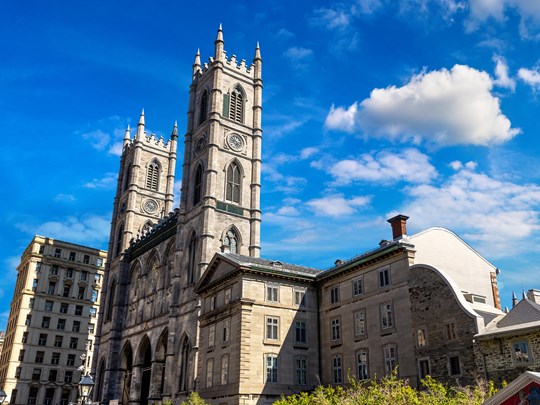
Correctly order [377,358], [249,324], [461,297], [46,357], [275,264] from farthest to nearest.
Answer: [46,357] < [275,264] < [249,324] < [377,358] < [461,297]

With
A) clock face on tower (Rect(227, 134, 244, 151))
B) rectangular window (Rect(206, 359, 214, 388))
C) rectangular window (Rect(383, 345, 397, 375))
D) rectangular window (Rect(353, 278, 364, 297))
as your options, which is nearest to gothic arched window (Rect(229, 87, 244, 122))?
clock face on tower (Rect(227, 134, 244, 151))

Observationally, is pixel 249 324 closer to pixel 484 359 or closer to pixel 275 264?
pixel 275 264

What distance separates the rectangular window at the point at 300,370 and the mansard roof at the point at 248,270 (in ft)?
20.0

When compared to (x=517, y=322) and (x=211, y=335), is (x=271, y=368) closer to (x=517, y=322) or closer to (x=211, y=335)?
(x=211, y=335)

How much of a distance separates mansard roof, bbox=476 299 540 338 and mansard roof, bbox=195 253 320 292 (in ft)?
55.0

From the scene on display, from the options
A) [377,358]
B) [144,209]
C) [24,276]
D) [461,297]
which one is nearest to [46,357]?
[24,276]

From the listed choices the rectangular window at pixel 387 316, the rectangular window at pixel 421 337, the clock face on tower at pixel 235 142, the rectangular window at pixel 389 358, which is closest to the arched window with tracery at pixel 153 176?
the clock face on tower at pixel 235 142

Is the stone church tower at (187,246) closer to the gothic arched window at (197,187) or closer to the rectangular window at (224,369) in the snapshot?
the gothic arched window at (197,187)

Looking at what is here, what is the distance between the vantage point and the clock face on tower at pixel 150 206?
91.6 metres

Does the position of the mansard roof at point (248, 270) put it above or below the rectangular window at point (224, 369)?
above

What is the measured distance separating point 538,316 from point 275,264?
22.5 metres

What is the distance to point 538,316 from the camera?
28547 mm

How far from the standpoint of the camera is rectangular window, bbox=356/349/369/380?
124 feet

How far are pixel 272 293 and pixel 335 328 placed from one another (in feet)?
17.4
